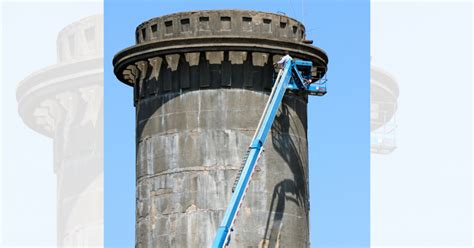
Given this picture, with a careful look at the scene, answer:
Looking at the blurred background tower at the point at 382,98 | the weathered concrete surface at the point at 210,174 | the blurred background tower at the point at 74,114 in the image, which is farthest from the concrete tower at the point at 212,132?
the blurred background tower at the point at 74,114

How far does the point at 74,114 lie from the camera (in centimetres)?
16912

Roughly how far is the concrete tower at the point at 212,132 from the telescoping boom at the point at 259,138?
2.82 ft

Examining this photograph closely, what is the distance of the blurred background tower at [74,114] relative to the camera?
162 metres

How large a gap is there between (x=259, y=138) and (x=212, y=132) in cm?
239

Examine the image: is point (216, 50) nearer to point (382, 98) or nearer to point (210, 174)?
point (210, 174)

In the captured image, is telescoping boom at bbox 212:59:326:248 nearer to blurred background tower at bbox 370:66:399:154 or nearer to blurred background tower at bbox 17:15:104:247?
blurred background tower at bbox 370:66:399:154

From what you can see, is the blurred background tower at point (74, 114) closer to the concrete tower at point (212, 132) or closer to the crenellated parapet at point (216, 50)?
the crenellated parapet at point (216, 50)

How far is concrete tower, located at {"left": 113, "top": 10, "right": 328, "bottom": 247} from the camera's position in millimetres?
62250

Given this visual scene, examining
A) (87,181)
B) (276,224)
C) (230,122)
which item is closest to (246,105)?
(230,122)

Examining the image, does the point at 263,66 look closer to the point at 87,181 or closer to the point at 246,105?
the point at 246,105

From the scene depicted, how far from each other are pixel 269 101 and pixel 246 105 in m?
1.43

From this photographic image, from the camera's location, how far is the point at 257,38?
62.9 m

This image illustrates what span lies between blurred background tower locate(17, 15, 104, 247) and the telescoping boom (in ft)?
320

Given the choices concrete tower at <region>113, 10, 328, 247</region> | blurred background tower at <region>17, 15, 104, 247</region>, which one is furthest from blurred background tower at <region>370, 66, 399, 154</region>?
concrete tower at <region>113, 10, 328, 247</region>
